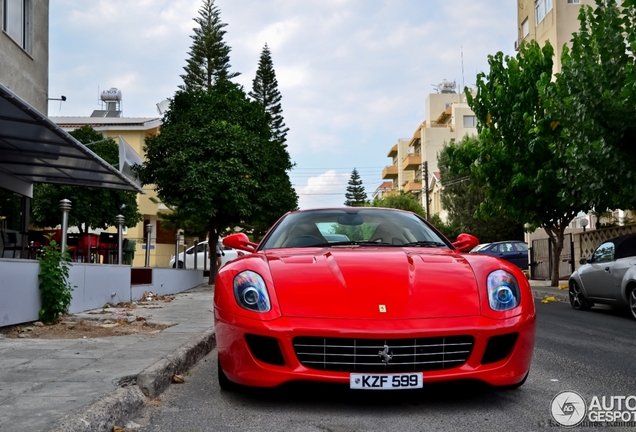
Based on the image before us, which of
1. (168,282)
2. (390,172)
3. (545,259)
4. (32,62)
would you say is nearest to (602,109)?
(168,282)

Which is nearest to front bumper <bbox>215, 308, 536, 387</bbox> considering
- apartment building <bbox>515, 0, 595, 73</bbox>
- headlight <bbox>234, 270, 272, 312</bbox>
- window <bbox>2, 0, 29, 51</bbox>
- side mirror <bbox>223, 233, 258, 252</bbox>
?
headlight <bbox>234, 270, 272, 312</bbox>

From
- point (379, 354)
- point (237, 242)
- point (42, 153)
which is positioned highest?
point (42, 153)

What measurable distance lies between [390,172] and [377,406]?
97695 mm

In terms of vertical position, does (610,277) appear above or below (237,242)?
below

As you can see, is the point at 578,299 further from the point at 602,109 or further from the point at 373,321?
the point at 373,321

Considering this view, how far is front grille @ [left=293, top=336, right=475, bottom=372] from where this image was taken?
4.18 meters

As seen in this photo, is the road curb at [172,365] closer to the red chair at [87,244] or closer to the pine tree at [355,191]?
the red chair at [87,244]

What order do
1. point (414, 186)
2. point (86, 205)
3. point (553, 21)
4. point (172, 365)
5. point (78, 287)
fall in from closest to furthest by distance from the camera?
point (172, 365) → point (78, 287) → point (86, 205) → point (553, 21) → point (414, 186)

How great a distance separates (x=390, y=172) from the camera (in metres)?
101

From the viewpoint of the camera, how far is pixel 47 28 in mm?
18031

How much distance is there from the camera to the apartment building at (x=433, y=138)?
7425 centimetres

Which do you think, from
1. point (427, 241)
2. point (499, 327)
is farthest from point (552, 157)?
point (499, 327)

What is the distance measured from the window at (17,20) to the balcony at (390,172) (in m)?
85.1

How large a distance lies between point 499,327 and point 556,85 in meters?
14.7
